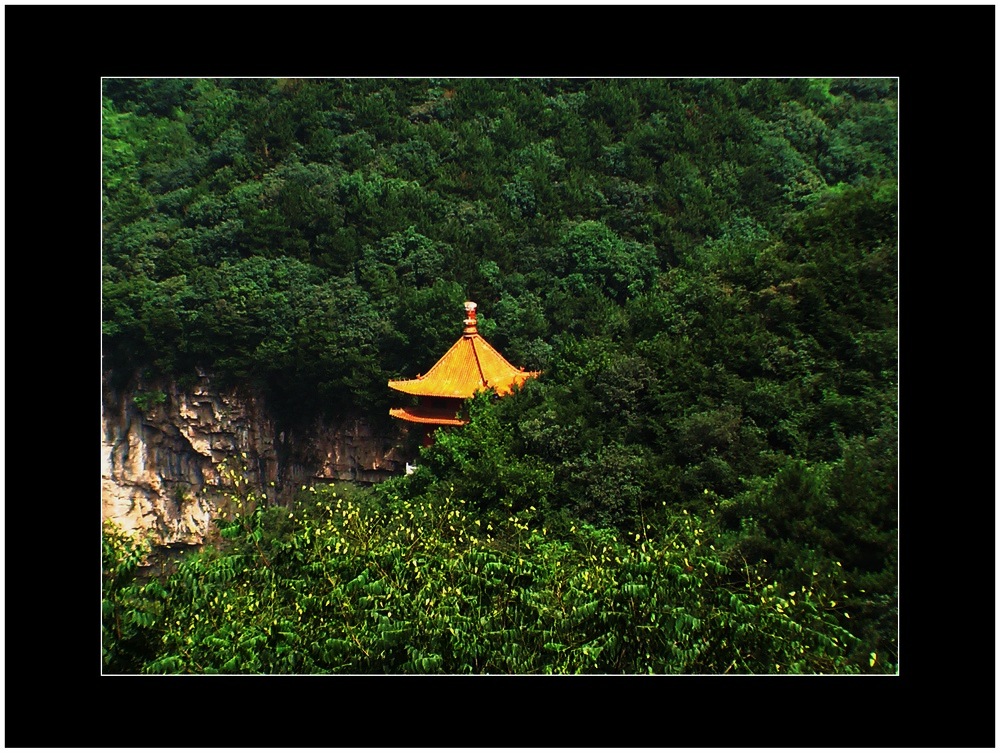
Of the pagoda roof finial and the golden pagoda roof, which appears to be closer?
the pagoda roof finial

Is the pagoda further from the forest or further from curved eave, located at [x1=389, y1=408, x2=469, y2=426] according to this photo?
the forest

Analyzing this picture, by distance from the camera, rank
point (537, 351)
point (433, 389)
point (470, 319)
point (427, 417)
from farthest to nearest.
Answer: point (537, 351) < point (427, 417) < point (433, 389) < point (470, 319)

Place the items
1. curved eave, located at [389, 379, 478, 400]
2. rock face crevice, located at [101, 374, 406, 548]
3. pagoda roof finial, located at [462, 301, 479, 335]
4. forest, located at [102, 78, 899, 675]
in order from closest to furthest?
forest, located at [102, 78, 899, 675]
pagoda roof finial, located at [462, 301, 479, 335]
curved eave, located at [389, 379, 478, 400]
rock face crevice, located at [101, 374, 406, 548]

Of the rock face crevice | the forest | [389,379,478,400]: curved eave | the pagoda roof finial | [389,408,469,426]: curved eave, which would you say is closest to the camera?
the forest

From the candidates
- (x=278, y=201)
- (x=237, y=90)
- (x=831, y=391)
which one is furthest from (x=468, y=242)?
(x=831, y=391)

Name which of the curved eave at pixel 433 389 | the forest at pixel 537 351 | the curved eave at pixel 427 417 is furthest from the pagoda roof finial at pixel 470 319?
the forest at pixel 537 351

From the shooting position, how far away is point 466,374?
13.5 meters

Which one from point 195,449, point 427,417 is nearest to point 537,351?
point 427,417

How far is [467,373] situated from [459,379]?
13 centimetres

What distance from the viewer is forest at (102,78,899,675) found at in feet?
16.1

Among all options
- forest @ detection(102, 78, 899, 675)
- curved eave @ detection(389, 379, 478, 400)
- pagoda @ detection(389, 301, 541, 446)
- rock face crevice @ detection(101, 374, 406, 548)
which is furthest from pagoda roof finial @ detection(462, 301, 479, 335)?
rock face crevice @ detection(101, 374, 406, 548)

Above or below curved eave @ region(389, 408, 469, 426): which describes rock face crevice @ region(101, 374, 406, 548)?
below

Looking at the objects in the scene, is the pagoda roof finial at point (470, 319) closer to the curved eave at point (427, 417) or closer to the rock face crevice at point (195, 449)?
the curved eave at point (427, 417)

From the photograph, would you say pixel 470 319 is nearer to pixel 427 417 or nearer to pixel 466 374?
pixel 466 374
